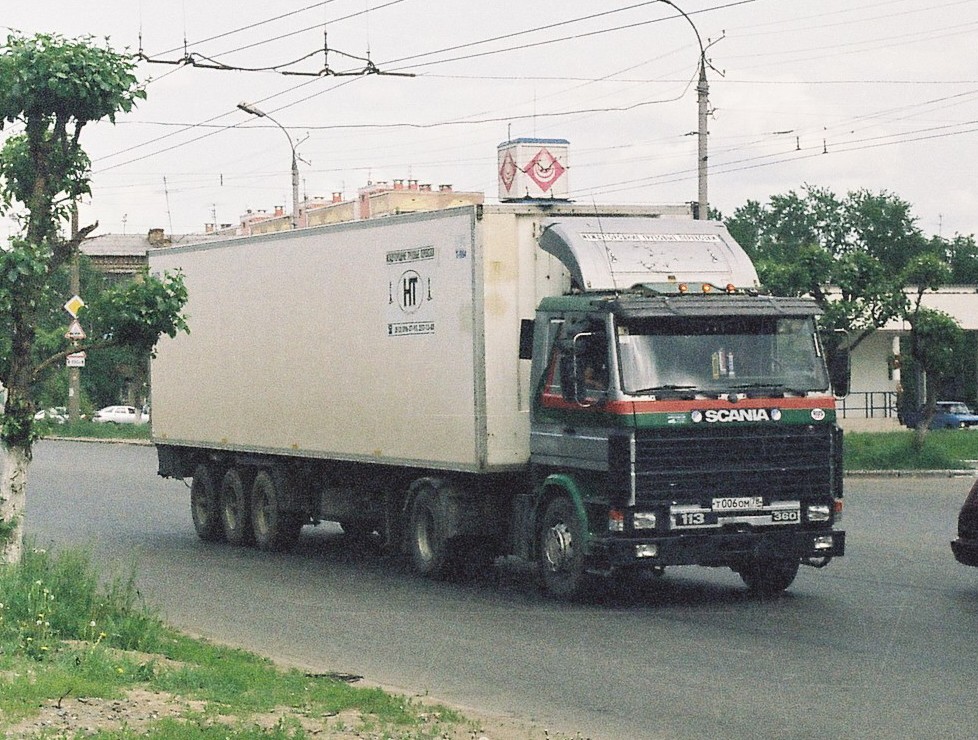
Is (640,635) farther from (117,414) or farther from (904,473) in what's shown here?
(117,414)

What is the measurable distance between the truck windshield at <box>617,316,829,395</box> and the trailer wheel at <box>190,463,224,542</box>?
9116 millimetres

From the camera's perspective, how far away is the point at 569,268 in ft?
49.9

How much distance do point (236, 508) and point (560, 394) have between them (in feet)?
25.1

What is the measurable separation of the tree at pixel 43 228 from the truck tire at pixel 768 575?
5.22m

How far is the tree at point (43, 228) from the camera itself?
1343 cm

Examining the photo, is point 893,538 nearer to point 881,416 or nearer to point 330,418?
point 330,418

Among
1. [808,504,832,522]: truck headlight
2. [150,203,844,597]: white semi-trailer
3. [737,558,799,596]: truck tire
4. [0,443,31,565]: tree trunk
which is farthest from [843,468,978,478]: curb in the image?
[0,443,31,565]: tree trunk

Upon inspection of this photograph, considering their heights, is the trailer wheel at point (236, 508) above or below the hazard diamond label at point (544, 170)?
below

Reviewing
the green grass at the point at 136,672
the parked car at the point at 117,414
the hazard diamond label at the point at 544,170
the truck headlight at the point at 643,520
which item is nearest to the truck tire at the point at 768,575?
the truck headlight at the point at 643,520

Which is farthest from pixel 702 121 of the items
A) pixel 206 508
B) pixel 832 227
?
pixel 832 227

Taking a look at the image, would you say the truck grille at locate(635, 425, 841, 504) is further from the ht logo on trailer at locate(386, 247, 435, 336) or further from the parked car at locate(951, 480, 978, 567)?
the ht logo on trailer at locate(386, 247, 435, 336)

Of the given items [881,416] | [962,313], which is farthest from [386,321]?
[962,313]

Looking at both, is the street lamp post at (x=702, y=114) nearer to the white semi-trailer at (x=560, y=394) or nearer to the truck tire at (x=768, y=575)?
the white semi-trailer at (x=560, y=394)

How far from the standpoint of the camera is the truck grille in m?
13.8
